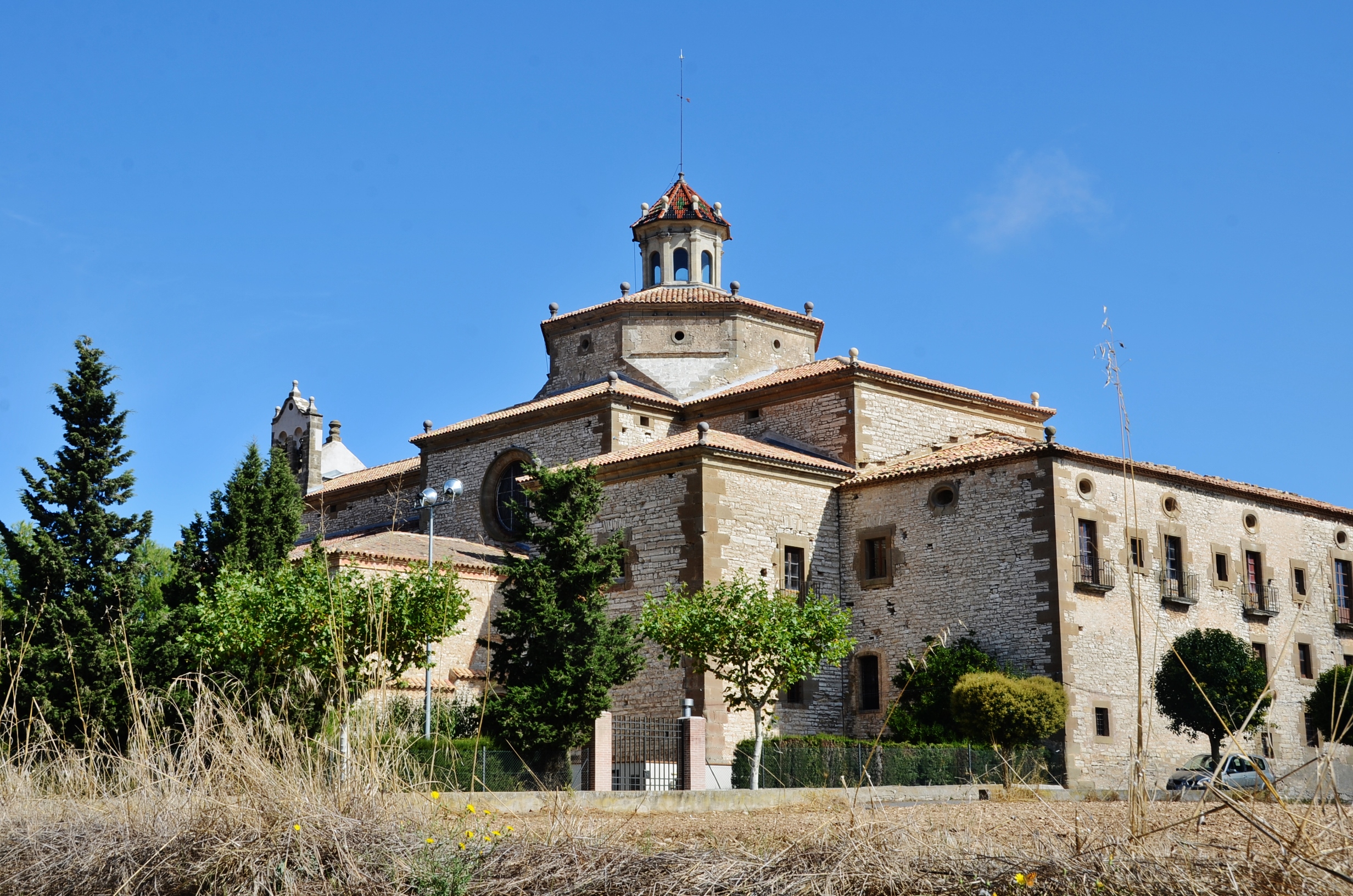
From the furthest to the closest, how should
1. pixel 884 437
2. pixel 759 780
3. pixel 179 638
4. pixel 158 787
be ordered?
pixel 884 437 → pixel 759 780 → pixel 179 638 → pixel 158 787

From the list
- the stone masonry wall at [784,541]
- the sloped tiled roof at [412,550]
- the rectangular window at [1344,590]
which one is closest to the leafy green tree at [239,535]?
the sloped tiled roof at [412,550]

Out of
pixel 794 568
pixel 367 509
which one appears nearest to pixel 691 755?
pixel 794 568

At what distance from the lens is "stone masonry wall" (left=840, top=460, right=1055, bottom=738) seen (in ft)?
87.4

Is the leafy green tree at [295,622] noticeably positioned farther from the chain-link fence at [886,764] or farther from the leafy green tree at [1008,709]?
the leafy green tree at [1008,709]

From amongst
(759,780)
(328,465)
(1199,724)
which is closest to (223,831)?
(759,780)

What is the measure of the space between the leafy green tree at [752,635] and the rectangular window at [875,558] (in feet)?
14.2

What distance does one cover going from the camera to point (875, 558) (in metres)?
29.5

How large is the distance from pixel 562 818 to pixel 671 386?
91.5 ft

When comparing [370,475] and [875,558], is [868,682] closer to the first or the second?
[875,558]

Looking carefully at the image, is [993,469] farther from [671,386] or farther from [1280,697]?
[671,386]

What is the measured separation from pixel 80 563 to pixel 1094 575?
1835 cm

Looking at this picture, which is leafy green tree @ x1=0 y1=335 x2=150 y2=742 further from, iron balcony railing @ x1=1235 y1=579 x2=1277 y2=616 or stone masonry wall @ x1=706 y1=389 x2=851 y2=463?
iron balcony railing @ x1=1235 y1=579 x2=1277 y2=616

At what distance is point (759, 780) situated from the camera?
2380 centimetres

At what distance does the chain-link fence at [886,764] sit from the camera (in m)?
22.2
